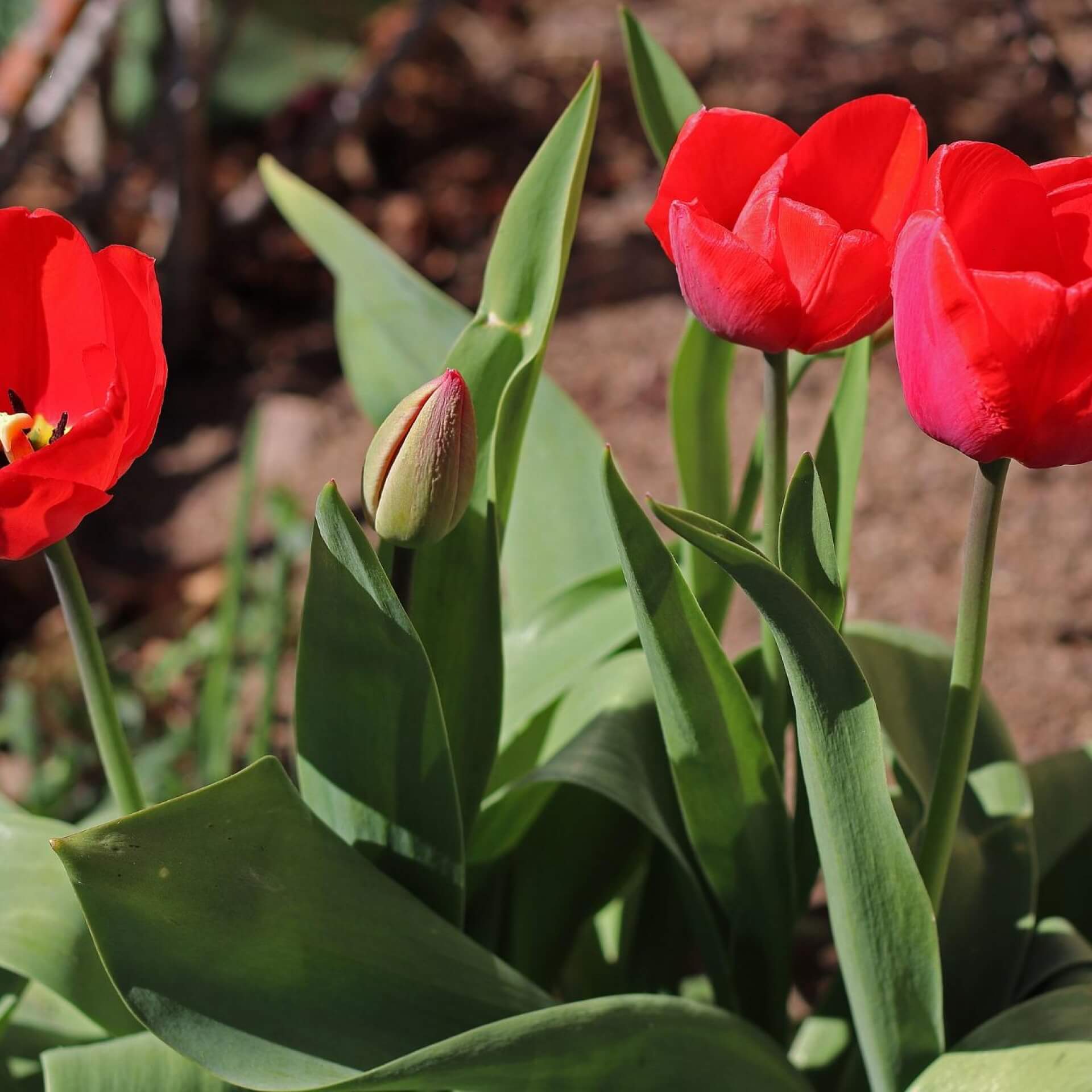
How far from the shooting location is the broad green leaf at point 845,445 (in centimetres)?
78

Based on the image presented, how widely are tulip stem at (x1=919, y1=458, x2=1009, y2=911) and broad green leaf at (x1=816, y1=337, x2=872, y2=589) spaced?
0.13m

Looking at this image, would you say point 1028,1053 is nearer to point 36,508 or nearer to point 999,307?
point 999,307

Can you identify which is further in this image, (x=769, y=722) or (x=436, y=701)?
(x=769, y=722)

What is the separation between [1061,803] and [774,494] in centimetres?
42

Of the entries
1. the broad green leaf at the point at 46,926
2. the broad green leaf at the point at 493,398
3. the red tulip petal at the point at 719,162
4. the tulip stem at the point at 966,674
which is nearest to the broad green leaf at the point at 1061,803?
the tulip stem at the point at 966,674

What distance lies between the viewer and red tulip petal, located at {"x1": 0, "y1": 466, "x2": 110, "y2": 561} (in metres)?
0.54

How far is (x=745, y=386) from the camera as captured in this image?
6.82 ft

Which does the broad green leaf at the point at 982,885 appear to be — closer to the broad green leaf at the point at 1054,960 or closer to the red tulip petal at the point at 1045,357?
the broad green leaf at the point at 1054,960

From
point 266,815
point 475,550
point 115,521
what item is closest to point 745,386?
point 115,521

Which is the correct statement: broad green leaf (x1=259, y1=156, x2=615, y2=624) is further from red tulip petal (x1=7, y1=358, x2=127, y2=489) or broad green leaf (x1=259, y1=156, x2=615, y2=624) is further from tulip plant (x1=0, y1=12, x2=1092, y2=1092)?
red tulip petal (x1=7, y1=358, x2=127, y2=489)

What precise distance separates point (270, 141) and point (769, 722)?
2.30m

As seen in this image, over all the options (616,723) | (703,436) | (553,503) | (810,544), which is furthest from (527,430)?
(810,544)

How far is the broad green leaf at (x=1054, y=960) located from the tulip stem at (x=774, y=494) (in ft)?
0.74

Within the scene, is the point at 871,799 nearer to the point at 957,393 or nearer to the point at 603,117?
Result: the point at 957,393
